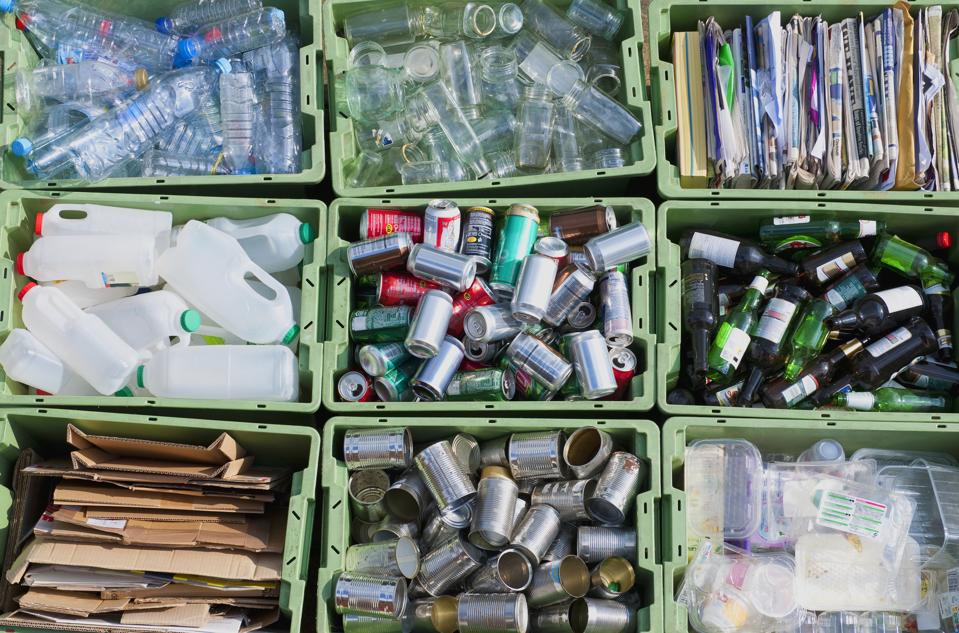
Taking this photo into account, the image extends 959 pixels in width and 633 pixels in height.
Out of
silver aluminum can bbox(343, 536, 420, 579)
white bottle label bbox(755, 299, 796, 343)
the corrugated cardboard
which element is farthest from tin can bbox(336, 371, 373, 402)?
white bottle label bbox(755, 299, 796, 343)

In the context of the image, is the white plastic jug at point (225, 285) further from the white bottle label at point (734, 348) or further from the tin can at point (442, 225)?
the white bottle label at point (734, 348)

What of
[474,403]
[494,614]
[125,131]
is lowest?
[494,614]

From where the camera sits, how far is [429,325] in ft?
9.12

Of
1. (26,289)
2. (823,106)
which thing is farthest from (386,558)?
(823,106)

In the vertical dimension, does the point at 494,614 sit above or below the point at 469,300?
below

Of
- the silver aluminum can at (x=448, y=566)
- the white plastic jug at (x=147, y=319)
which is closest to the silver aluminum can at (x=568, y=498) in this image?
the silver aluminum can at (x=448, y=566)

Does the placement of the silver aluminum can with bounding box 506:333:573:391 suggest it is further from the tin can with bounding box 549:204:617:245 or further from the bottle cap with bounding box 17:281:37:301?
the bottle cap with bounding box 17:281:37:301

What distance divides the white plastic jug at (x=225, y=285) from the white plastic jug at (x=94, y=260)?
0.08 m

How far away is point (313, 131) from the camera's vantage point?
3168mm

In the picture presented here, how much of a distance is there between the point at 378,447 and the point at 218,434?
518 millimetres

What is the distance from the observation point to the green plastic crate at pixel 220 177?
3.02 metres

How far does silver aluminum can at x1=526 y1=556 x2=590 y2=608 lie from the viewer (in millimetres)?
2657

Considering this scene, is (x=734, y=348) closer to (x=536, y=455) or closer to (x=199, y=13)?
(x=536, y=455)

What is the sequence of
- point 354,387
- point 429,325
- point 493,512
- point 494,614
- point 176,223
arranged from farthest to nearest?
point 176,223 < point 354,387 < point 429,325 < point 493,512 < point 494,614
